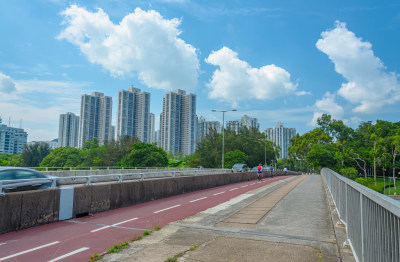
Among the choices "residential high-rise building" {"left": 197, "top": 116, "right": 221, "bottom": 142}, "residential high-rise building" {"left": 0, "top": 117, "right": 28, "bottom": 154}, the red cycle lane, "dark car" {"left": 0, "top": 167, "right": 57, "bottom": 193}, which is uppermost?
"residential high-rise building" {"left": 197, "top": 116, "right": 221, "bottom": 142}

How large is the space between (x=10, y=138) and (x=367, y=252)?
200333 mm

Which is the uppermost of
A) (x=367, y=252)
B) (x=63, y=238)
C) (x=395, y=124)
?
(x=395, y=124)

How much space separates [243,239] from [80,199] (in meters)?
5.96

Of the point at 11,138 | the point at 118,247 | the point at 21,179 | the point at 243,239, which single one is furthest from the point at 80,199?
the point at 11,138

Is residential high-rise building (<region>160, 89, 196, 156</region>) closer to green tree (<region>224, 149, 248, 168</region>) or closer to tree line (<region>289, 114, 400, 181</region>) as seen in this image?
tree line (<region>289, 114, 400, 181</region>)

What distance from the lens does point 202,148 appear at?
284ft

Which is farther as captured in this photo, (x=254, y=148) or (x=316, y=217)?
(x=254, y=148)

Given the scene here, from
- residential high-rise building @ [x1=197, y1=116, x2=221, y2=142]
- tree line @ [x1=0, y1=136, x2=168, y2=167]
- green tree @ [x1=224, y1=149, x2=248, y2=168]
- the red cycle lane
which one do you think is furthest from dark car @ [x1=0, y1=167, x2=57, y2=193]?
residential high-rise building @ [x1=197, y1=116, x2=221, y2=142]

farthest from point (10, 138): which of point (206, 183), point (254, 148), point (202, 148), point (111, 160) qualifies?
point (206, 183)

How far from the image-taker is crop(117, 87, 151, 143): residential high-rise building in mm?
116188

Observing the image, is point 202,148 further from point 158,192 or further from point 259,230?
point 259,230

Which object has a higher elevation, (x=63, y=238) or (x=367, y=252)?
(x=367, y=252)

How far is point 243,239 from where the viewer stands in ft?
21.0

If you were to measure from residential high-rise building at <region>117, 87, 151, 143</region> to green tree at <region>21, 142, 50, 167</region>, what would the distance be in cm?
2833
